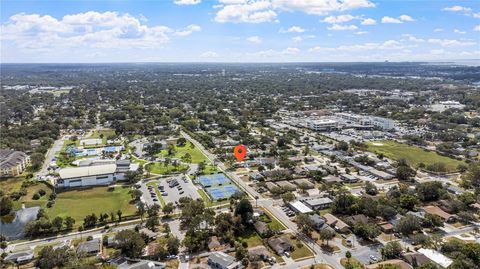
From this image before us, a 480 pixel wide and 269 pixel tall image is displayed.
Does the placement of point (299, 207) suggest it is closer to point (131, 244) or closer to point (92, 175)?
point (131, 244)

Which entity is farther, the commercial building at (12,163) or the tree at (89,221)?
the commercial building at (12,163)

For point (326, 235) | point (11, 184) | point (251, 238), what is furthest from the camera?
point (11, 184)

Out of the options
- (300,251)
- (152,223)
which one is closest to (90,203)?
(152,223)

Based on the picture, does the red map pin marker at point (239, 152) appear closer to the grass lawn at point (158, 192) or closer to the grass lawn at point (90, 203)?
the grass lawn at point (158, 192)

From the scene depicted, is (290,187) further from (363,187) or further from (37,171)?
(37,171)

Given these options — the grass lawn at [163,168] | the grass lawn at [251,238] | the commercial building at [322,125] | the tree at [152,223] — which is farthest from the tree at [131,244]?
the commercial building at [322,125]

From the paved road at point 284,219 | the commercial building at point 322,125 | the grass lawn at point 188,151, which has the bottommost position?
the paved road at point 284,219

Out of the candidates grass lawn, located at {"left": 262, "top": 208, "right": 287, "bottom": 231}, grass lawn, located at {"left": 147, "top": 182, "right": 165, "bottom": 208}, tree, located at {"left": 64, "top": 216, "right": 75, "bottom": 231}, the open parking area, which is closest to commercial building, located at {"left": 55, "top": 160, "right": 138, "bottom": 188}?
grass lawn, located at {"left": 147, "top": 182, "right": 165, "bottom": 208}
